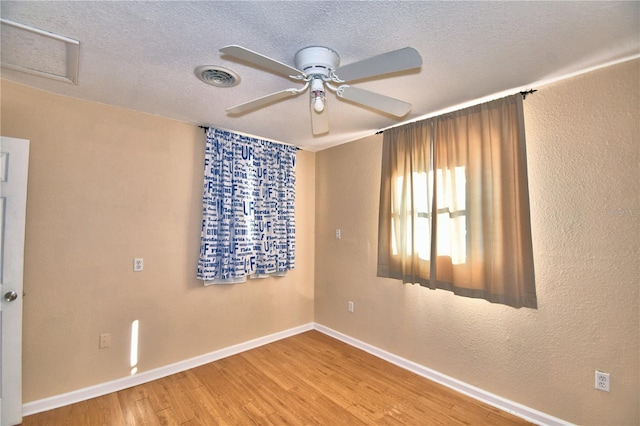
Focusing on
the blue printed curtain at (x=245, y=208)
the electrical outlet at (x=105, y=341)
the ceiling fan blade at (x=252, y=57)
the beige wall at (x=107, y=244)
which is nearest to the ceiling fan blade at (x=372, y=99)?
the ceiling fan blade at (x=252, y=57)

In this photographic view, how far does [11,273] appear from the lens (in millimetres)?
1982

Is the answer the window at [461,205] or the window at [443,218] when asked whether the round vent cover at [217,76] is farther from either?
the window at [443,218]

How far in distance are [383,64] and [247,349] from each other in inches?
125

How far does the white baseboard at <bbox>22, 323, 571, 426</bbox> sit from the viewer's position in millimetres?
2125

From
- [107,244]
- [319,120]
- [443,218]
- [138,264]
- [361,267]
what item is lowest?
[361,267]

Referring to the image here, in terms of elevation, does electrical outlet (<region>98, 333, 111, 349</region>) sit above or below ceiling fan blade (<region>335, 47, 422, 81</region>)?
below

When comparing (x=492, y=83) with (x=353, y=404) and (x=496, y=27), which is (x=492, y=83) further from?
(x=353, y=404)

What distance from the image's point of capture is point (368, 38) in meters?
1.54

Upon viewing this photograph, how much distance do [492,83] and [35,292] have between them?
12.4 feet

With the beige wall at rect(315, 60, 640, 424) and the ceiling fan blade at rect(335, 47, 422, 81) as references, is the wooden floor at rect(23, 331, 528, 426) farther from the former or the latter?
the ceiling fan blade at rect(335, 47, 422, 81)

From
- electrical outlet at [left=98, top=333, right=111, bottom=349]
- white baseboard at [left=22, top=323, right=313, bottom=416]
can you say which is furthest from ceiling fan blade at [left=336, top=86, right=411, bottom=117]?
white baseboard at [left=22, top=323, right=313, bottom=416]

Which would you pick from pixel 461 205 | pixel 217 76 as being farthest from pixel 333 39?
pixel 461 205

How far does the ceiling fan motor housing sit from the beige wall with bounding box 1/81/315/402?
73.2 inches

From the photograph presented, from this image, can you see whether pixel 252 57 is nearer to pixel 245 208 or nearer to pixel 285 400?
pixel 245 208
